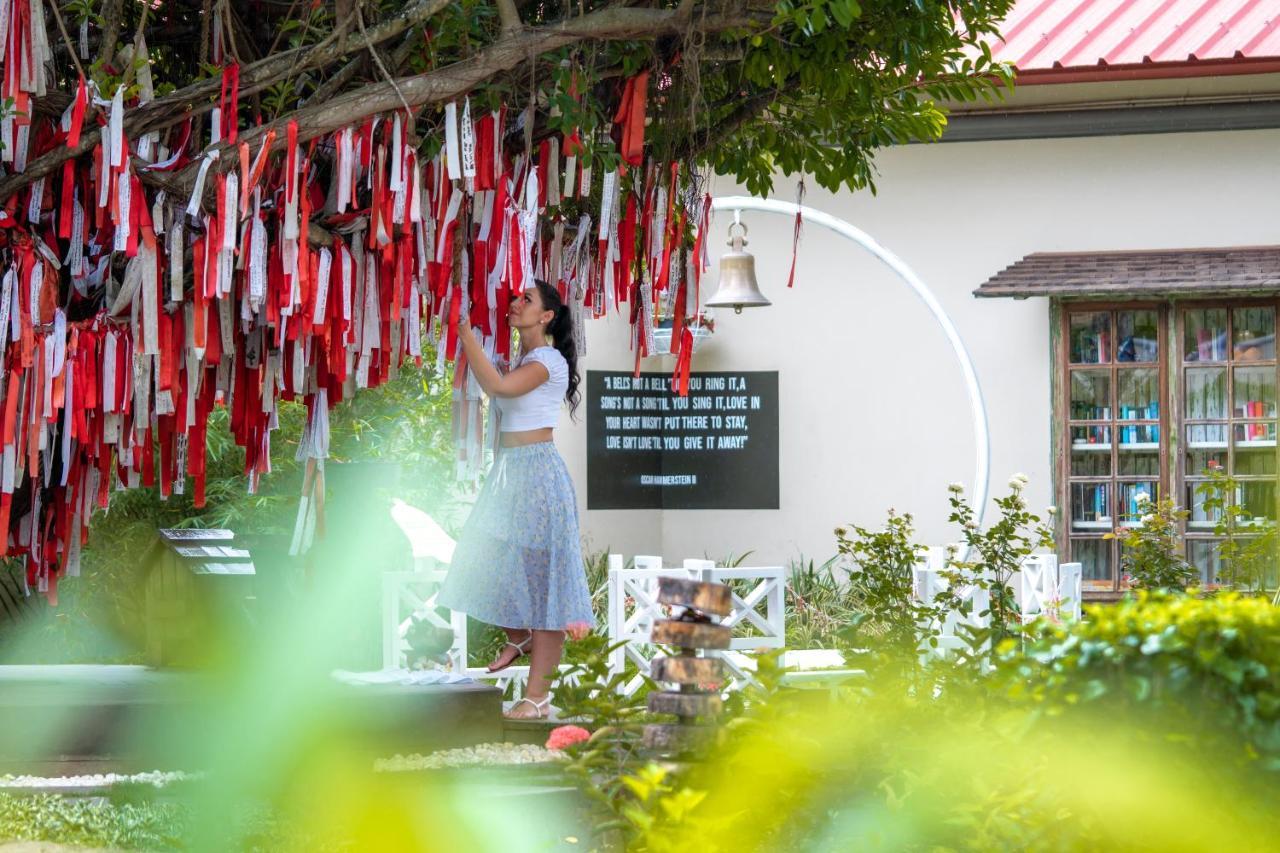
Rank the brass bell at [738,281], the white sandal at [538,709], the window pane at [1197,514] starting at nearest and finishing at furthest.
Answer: the white sandal at [538,709], the brass bell at [738,281], the window pane at [1197,514]

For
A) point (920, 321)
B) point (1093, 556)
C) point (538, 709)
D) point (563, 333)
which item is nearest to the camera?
point (538, 709)

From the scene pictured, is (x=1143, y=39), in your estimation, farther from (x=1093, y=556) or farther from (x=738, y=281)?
(x=1093, y=556)

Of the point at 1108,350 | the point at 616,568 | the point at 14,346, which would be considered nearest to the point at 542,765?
the point at 14,346

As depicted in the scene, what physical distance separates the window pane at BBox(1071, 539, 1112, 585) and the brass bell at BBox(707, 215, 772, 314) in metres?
2.61

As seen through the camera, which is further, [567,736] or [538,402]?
[538,402]

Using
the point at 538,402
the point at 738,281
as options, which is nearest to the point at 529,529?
the point at 538,402

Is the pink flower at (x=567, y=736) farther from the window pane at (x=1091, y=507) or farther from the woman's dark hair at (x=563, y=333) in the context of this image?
the window pane at (x=1091, y=507)

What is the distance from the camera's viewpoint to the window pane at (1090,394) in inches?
376

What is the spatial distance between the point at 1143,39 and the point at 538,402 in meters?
5.89

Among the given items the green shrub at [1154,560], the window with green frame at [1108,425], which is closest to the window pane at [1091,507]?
the window with green frame at [1108,425]

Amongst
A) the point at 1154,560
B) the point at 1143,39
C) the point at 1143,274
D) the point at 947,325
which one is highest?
the point at 1143,39

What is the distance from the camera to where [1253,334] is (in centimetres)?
934

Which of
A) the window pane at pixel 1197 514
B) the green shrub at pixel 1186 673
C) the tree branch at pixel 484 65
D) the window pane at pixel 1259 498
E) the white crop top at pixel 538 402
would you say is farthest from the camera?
the window pane at pixel 1197 514

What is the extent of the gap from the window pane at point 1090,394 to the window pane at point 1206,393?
0.46m
